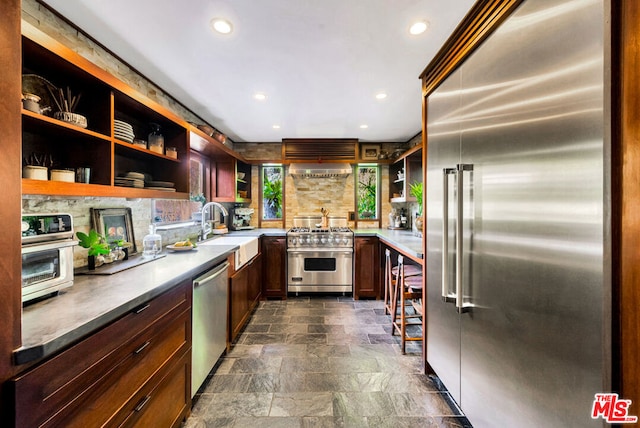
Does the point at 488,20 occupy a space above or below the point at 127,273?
above

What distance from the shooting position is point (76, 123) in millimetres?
1338

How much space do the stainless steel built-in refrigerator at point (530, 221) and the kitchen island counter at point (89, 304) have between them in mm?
1620

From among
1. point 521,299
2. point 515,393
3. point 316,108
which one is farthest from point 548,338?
point 316,108

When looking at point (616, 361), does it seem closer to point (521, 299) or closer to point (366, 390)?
point (521, 299)

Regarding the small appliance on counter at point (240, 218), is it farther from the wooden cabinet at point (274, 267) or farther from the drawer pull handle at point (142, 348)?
the drawer pull handle at point (142, 348)

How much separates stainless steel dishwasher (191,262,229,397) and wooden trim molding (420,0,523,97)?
2.15 metres

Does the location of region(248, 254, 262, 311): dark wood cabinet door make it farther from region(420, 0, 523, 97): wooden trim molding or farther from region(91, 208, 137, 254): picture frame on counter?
region(420, 0, 523, 97): wooden trim molding

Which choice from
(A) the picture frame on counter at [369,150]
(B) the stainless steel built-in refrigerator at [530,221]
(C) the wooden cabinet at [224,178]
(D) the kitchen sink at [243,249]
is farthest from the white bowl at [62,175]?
(A) the picture frame on counter at [369,150]

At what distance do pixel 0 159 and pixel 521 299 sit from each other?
181cm

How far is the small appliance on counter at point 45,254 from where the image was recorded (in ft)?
3.29

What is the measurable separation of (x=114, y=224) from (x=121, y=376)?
1.31 m

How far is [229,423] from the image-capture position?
155cm

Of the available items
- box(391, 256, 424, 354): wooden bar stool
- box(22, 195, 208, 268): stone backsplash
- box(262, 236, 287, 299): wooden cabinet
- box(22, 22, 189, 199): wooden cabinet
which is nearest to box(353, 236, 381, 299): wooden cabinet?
box(391, 256, 424, 354): wooden bar stool

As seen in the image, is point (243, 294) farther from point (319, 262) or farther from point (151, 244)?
point (319, 262)
